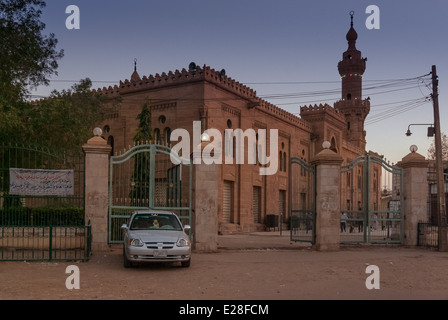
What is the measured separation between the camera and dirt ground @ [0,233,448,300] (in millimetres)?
8914

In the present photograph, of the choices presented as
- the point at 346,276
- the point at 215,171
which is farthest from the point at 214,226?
the point at 346,276

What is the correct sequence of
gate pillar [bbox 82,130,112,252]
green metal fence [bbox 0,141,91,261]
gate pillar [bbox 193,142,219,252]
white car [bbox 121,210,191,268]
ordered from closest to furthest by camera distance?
white car [bbox 121,210,191,268], green metal fence [bbox 0,141,91,261], gate pillar [bbox 82,130,112,252], gate pillar [bbox 193,142,219,252]

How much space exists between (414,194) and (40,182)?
13.7m

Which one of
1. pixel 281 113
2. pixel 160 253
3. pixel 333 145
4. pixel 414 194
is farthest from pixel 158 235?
pixel 333 145

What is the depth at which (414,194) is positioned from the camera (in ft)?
61.7

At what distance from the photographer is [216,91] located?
29.1 m

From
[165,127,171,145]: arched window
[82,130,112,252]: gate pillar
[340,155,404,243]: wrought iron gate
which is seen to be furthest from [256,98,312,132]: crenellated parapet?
[82,130,112,252]: gate pillar

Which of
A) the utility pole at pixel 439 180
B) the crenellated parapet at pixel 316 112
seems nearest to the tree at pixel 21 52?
the utility pole at pixel 439 180

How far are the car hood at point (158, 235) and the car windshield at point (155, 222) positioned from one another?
0.48m

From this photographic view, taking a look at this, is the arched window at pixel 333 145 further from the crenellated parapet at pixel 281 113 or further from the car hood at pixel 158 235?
the car hood at pixel 158 235

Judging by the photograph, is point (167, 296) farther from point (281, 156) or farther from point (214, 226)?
point (281, 156)

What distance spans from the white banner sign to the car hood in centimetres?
400

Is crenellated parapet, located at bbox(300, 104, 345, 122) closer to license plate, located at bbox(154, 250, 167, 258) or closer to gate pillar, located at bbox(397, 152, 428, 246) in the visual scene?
gate pillar, located at bbox(397, 152, 428, 246)

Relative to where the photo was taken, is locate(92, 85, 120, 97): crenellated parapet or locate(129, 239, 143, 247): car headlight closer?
locate(129, 239, 143, 247): car headlight
